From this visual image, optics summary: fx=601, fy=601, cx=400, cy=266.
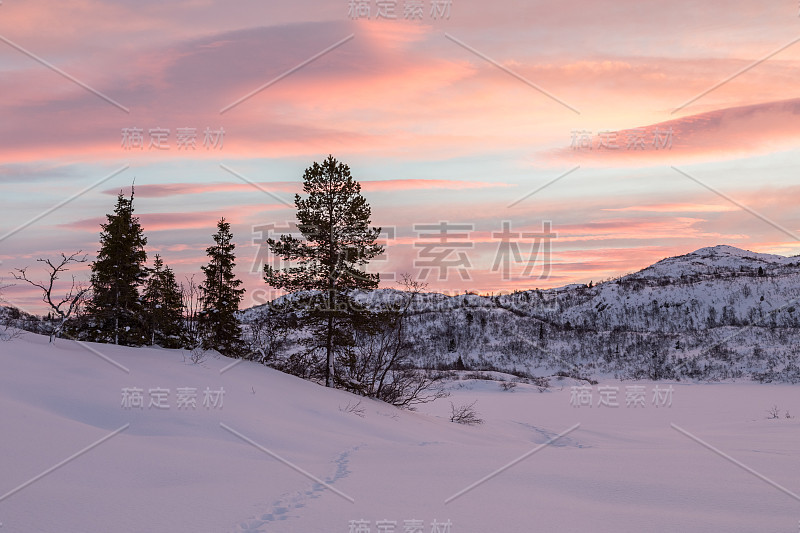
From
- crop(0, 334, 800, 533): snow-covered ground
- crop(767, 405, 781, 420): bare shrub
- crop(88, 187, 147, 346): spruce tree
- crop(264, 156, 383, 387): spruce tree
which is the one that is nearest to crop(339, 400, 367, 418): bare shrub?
crop(0, 334, 800, 533): snow-covered ground

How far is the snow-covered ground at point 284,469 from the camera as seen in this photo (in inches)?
259

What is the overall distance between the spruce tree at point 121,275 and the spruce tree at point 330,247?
7348 millimetres

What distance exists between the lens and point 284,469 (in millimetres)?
9297

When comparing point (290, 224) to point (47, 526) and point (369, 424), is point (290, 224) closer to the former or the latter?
point (369, 424)

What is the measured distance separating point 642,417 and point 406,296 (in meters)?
13.6

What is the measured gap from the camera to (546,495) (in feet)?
27.1

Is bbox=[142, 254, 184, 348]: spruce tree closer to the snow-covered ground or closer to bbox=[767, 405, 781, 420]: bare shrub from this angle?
the snow-covered ground

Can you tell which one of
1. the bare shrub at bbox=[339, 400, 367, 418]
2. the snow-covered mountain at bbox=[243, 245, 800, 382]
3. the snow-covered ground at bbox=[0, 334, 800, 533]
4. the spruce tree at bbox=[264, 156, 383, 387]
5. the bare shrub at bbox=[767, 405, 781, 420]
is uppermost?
the spruce tree at bbox=[264, 156, 383, 387]

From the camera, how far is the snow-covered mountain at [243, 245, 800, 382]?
2254 inches

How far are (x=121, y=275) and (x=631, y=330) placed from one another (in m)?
81.9

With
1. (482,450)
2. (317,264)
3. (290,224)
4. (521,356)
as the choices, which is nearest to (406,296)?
(317,264)

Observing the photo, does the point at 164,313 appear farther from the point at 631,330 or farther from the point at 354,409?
the point at 631,330

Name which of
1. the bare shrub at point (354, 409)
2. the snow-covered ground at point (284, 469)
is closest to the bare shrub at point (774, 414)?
the snow-covered ground at point (284, 469)

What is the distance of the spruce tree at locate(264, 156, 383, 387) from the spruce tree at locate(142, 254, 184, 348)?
6104 mm
